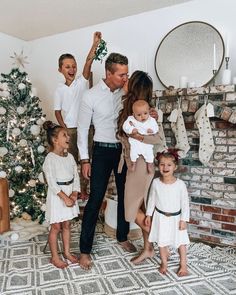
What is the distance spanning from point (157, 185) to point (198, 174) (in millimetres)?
721

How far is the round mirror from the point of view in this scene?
8.95ft

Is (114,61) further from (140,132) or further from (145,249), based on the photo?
(145,249)

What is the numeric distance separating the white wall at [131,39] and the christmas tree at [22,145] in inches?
24.6

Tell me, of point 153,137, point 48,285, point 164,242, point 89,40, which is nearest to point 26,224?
point 48,285

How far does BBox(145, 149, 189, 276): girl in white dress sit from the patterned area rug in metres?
0.14

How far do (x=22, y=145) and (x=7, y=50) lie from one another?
1.39 metres

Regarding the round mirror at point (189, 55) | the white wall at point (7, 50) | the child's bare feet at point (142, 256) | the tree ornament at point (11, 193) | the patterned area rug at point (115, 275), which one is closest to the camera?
the patterned area rug at point (115, 275)

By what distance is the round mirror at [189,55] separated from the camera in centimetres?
273

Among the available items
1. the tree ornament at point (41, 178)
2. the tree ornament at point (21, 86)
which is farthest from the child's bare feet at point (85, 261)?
the tree ornament at point (21, 86)

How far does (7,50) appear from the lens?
3.96 metres

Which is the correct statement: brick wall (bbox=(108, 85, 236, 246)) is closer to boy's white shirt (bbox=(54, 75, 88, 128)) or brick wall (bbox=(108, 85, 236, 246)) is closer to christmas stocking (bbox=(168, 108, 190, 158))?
christmas stocking (bbox=(168, 108, 190, 158))

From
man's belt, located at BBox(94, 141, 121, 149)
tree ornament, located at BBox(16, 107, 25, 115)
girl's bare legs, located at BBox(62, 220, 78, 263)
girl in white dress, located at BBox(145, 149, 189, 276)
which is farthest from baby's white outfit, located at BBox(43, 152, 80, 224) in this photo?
tree ornament, located at BBox(16, 107, 25, 115)

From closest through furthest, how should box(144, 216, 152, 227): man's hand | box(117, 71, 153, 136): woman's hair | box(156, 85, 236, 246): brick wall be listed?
1. box(117, 71, 153, 136): woman's hair
2. box(144, 216, 152, 227): man's hand
3. box(156, 85, 236, 246): brick wall

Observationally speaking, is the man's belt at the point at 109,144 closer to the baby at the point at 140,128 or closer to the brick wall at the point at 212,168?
the baby at the point at 140,128
